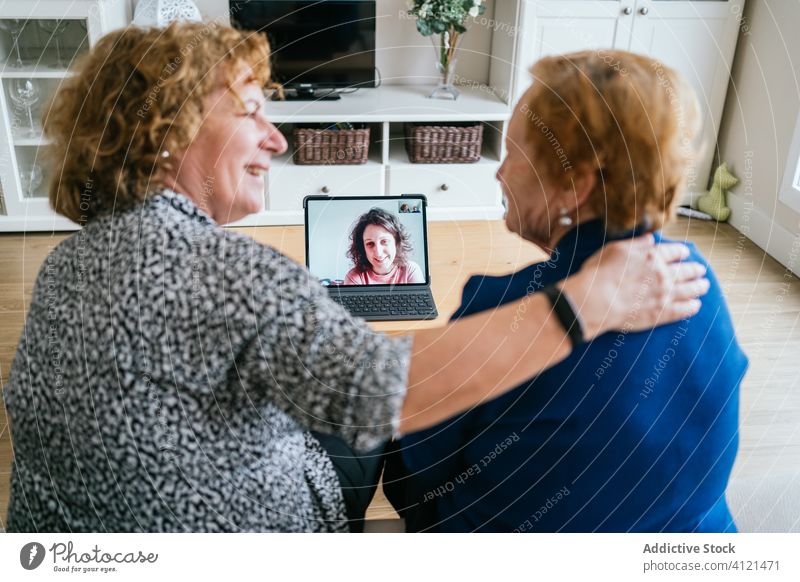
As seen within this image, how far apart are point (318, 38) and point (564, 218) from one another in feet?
5.53

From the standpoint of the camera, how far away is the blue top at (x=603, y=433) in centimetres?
67

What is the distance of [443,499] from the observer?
83 centimetres

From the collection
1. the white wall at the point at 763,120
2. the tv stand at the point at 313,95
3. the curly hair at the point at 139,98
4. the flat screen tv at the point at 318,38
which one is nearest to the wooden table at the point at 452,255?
the white wall at the point at 763,120

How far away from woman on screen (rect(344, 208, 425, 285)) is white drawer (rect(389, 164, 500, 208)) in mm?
836

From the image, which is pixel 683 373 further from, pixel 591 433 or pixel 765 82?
pixel 765 82

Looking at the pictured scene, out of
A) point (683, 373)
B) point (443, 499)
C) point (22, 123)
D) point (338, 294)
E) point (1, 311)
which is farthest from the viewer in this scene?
point (22, 123)

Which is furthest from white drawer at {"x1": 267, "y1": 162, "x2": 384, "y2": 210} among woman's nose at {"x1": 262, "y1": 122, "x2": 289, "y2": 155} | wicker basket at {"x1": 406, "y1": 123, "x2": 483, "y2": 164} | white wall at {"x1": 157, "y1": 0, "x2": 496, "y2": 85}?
woman's nose at {"x1": 262, "y1": 122, "x2": 289, "y2": 155}

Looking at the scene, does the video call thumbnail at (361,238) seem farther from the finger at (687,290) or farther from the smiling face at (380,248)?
the finger at (687,290)

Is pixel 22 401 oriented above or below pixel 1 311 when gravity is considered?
above

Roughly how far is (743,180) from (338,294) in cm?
62

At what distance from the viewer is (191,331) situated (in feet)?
1.82

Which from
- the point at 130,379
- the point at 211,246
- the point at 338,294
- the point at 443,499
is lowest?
the point at 443,499

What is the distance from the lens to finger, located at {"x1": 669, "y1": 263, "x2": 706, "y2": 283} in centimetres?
68
